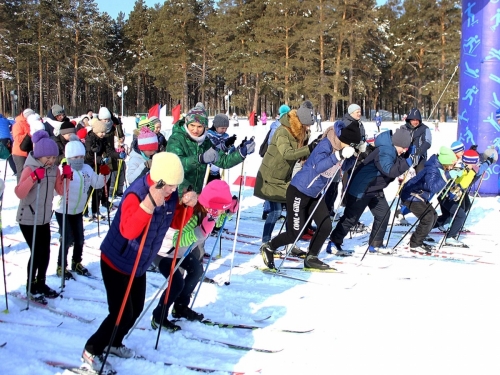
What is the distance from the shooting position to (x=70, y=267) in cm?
556

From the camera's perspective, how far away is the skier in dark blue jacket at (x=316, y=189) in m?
5.45

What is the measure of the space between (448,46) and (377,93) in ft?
57.5

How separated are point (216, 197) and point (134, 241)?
0.73 m

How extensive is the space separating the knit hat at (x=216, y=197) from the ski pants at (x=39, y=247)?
6.03 ft

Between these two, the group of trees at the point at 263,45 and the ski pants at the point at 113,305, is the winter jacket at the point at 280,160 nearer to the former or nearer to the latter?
the ski pants at the point at 113,305

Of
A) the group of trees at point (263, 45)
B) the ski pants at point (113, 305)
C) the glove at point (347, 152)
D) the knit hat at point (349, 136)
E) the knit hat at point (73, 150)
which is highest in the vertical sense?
the group of trees at point (263, 45)

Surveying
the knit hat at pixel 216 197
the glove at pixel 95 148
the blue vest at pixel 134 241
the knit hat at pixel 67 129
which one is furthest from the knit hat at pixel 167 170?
the knit hat at pixel 67 129

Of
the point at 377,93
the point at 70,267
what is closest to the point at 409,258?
the point at 70,267

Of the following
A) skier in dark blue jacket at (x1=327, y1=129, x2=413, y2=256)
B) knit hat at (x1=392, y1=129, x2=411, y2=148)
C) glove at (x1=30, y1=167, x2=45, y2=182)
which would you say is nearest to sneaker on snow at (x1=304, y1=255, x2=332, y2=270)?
skier in dark blue jacket at (x1=327, y1=129, x2=413, y2=256)

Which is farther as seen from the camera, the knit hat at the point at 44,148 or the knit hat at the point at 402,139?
the knit hat at the point at 402,139

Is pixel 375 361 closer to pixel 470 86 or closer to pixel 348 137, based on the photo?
pixel 348 137

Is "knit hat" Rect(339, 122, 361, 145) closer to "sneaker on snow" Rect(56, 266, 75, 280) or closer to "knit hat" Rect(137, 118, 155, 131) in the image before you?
"sneaker on snow" Rect(56, 266, 75, 280)

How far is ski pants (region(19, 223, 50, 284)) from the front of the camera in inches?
177

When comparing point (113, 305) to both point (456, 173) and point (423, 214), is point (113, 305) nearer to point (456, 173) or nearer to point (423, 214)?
point (423, 214)
